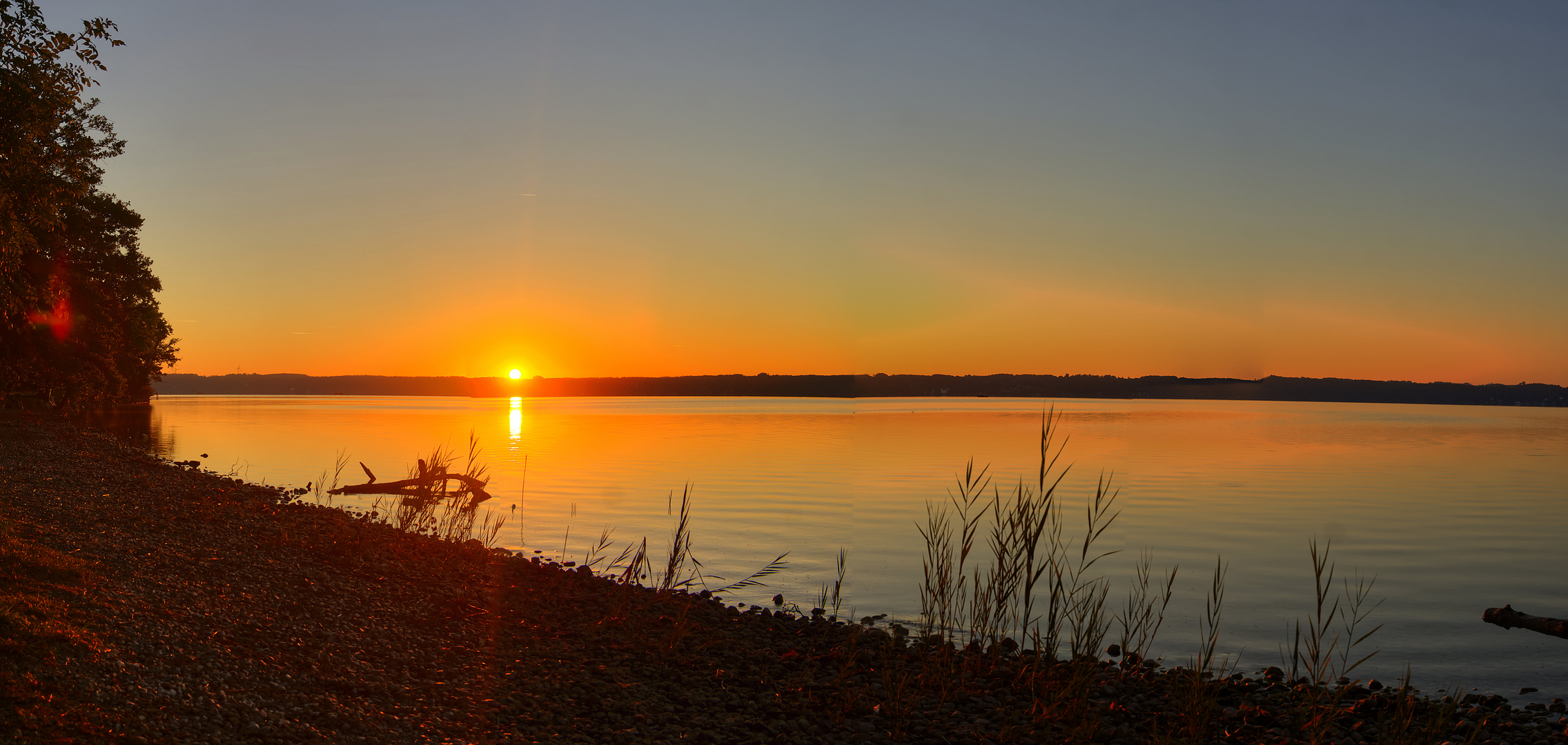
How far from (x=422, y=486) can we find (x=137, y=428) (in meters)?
47.4

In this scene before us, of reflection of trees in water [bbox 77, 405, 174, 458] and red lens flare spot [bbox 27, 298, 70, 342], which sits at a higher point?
red lens flare spot [bbox 27, 298, 70, 342]

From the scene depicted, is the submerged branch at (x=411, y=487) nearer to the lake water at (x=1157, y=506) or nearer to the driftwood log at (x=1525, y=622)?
the lake water at (x=1157, y=506)

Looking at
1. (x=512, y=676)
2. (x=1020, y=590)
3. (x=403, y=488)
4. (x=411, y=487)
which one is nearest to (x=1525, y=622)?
(x=1020, y=590)

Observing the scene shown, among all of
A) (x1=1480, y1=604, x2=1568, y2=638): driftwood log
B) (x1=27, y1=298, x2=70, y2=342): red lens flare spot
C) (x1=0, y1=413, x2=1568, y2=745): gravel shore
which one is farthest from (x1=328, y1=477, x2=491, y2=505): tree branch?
(x1=1480, y1=604, x2=1568, y2=638): driftwood log

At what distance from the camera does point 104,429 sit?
51.2m

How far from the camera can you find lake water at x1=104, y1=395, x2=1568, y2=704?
51.2ft

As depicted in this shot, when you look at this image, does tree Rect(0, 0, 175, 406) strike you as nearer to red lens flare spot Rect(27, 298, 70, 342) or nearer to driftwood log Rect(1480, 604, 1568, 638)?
red lens flare spot Rect(27, 298, 70, 342)

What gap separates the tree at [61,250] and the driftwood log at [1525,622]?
24.9 metres

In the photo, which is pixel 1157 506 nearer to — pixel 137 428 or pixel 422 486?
pixel 422 486

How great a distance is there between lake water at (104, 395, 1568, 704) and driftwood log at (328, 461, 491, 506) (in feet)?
4.27

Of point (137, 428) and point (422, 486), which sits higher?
point (422, 486)

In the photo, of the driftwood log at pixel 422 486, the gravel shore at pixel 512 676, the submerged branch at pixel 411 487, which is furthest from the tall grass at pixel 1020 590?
the submerged branch at pixel 411 487

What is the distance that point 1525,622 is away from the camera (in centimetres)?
1432

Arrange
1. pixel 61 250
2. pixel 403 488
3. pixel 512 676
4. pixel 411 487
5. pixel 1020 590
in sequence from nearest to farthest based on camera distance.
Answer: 1. pixel 512 676
2. pixel 1020 590
3. pixel 403 488
4. pixel 411 487
5. pixel 61 250
